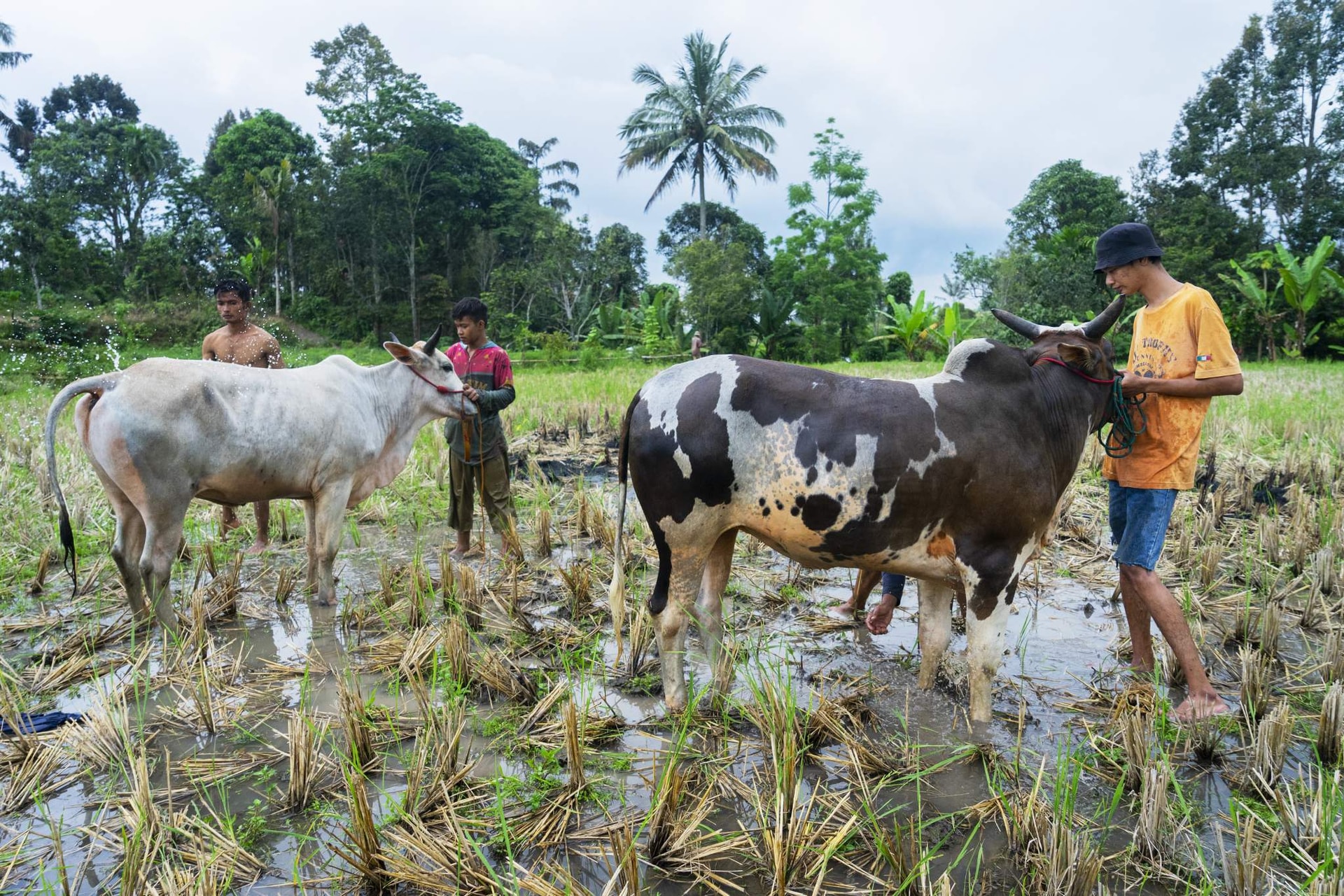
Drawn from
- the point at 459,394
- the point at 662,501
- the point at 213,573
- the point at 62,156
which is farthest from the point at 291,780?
the point at 62,156

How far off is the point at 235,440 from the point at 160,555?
0.66m

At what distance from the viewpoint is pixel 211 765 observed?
287 cm

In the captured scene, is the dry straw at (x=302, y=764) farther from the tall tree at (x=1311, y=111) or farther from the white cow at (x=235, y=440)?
the tall tree at (x=1311, y=111)

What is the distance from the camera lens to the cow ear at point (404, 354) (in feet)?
16.8

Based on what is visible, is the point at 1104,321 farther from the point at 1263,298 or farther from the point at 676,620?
the point at 1263,298

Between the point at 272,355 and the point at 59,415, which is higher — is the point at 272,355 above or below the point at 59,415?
above

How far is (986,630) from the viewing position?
3246mm

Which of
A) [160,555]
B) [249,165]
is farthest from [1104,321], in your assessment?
[249,165]

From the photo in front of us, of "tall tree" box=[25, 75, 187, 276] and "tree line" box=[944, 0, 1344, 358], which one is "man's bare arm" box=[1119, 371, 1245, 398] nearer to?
"tree line" box=[944, 0, 1344, 358]

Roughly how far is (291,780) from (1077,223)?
35.4m

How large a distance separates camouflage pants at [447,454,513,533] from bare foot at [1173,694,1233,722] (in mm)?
3920

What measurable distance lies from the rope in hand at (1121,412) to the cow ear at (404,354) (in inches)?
142

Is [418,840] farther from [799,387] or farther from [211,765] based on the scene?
[799,387]

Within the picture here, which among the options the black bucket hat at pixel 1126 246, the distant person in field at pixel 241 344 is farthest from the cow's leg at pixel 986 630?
the distant person in field at pixel 241 344
